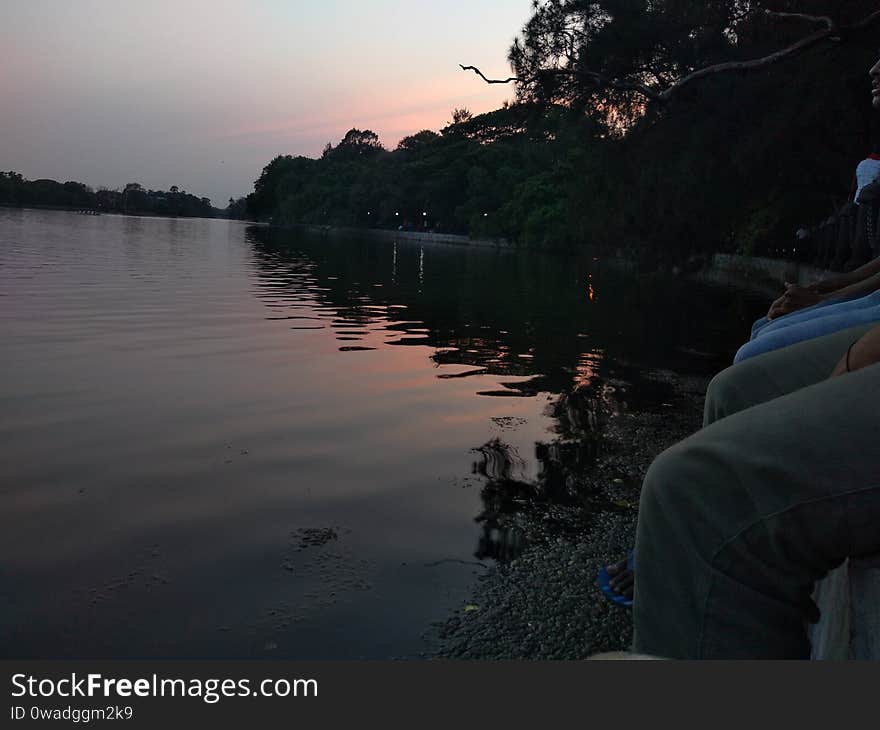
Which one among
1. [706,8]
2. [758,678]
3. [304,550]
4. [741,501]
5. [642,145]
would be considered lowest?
[304,550]

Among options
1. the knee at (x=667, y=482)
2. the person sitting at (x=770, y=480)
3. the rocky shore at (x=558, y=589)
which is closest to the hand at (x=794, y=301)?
the rocky shore at (x=558, y=589)

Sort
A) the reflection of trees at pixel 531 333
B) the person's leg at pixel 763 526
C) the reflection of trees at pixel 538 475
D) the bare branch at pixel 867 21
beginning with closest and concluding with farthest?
the person's leg at pixel 763 526 < the reflection of trees at pixel 538 475 < the reflection of trees at pixel 531 333 < the bare branch at pixel 867 21

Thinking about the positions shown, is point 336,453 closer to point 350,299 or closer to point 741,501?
point 741,501

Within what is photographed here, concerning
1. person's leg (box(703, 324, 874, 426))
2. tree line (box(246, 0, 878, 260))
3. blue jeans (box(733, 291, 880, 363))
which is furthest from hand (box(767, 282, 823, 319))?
tree line (box(246, 0, 878, 260))

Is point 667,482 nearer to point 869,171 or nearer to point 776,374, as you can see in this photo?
point 776,374

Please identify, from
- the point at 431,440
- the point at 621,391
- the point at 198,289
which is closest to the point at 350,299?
the point at 198,289

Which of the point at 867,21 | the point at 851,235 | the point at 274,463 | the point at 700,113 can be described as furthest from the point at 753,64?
the point at 274,463

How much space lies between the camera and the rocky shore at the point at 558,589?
2602mm

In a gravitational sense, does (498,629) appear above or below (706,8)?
below

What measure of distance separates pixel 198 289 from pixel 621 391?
40.3 feet

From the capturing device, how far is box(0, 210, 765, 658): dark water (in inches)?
111

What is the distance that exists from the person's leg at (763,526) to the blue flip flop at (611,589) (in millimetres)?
1476

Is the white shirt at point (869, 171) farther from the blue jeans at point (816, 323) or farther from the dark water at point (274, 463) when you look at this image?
the blue jeans at point (816, 323)

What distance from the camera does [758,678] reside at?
3.42 feet
